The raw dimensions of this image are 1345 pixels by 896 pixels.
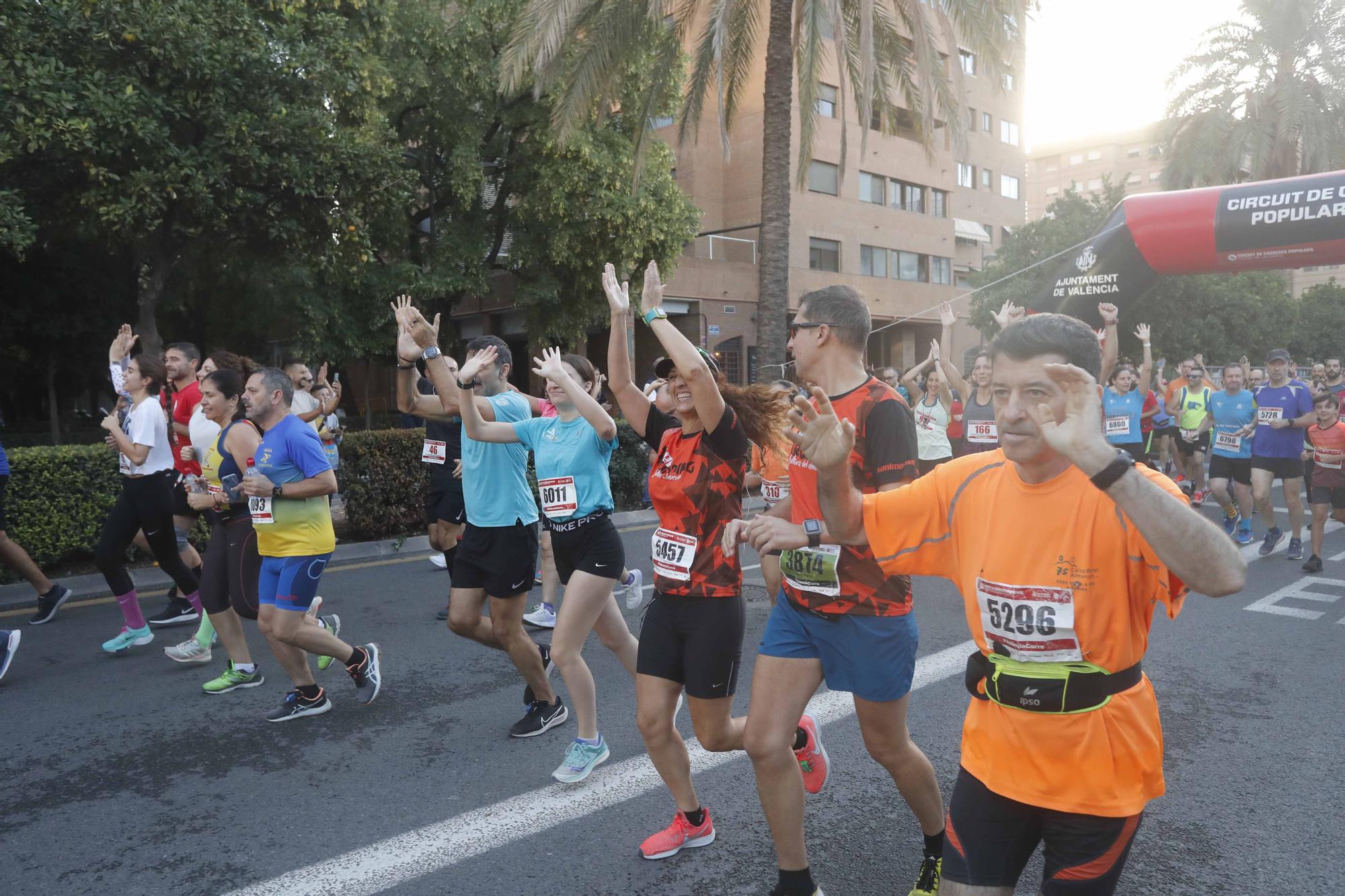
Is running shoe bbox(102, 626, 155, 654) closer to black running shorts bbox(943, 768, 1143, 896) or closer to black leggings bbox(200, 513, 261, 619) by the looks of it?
black leggings bbox(200, 513, 261, 619)

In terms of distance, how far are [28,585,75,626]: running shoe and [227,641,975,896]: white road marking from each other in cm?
477

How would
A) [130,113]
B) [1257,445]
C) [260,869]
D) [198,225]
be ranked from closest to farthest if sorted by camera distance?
[260,869], [1257,445], [130,113], [198,225]

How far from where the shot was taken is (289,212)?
45.9 ft

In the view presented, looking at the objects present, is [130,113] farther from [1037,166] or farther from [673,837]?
[1037,166]

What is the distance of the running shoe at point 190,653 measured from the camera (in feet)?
19.2

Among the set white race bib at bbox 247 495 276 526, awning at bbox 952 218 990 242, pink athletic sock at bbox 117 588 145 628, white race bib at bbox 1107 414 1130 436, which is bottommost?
pink athletic sock at bbox 117 588 145 628

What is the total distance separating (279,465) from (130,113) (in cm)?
884

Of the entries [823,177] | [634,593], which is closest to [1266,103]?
[823,177]

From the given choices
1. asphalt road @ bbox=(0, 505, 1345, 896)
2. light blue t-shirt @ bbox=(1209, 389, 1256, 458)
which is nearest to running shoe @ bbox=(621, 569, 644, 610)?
asphalt road @ bbox=(0, 505, 1345, 896)

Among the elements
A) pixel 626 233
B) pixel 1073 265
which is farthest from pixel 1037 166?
pixel 1073 265

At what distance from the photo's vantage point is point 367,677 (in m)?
5.07

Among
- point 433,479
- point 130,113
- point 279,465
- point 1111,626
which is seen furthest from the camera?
point 130,113

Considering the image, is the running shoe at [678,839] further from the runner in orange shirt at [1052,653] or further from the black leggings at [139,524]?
the black leggings at [139,524]

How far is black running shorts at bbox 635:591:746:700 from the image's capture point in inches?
127
